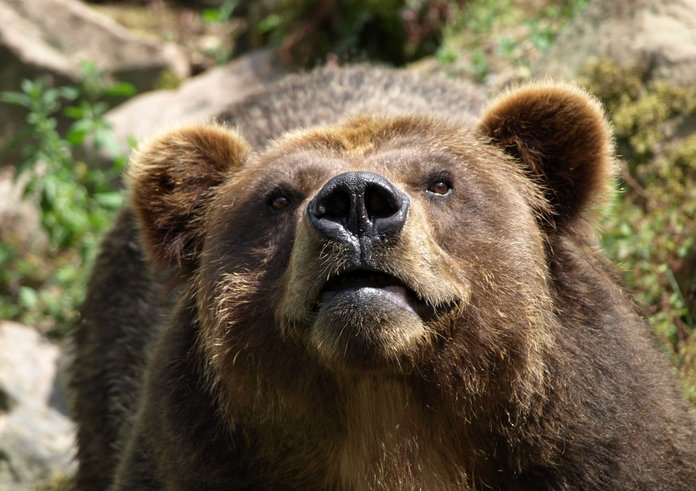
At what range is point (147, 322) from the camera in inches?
309

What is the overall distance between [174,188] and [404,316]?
2.04 meters

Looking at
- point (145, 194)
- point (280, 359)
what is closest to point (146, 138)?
point (145, 194)

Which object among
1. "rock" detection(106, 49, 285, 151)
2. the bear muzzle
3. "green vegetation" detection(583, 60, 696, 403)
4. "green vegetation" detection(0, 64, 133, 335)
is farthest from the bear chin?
"rock" detection(106, 49, 285, 151)

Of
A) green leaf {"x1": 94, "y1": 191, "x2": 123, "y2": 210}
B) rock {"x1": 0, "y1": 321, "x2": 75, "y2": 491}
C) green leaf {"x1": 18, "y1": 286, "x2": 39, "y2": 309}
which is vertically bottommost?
rock {"x1": 0, "y1": 321, "x2": 75, "y2": 491}

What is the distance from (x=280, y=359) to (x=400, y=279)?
0.76 m

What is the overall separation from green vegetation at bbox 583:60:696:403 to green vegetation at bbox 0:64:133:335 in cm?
480

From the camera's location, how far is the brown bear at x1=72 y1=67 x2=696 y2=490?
4684 mm

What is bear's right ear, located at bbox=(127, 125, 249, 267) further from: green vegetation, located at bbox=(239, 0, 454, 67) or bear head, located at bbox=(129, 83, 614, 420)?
green vegetation, located at bbox=(239, 0, 454, 67)

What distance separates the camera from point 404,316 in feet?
15.1

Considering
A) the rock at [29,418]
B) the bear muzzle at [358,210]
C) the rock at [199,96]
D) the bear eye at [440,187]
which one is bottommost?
the rock at [29,418]

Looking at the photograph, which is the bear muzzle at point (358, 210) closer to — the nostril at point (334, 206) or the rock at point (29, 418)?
the nostril at point (334, 206)

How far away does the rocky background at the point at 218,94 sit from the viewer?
8398 millimetres

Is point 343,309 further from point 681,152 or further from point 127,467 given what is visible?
point 681,152

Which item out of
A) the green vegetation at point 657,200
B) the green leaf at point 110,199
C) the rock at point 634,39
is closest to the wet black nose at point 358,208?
the green vegetation at point 657,200
